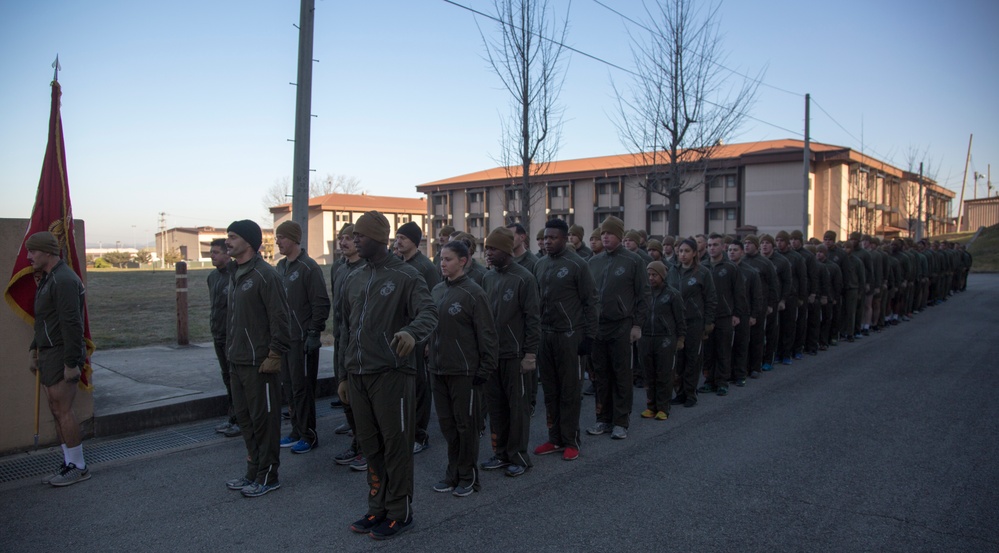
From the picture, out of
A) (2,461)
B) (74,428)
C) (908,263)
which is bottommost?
(2,461)

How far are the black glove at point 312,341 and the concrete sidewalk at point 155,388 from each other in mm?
2005

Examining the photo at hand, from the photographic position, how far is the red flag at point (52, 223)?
6184mm

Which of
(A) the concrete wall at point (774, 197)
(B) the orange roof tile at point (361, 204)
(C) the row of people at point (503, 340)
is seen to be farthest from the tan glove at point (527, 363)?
(B) the orange roof tile at point (361, 204)

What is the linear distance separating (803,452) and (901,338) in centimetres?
988

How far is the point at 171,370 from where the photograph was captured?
941cm

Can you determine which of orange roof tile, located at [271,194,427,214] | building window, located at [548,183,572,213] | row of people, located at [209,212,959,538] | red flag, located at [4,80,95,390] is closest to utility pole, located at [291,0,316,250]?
row of people, located at [209,212,959,538]

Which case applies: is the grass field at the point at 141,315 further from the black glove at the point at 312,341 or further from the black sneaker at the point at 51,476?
the black glove at the point at 312,341

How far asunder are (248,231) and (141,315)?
40.8 ft

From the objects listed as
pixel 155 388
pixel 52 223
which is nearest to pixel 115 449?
pixel 155 388

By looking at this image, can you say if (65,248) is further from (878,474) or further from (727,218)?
(727,218)

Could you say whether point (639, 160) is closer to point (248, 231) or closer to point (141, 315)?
point (141, 315)

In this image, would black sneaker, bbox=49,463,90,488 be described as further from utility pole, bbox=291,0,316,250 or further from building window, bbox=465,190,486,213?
building window, bbox=465,190,486,213

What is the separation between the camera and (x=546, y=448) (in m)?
6.41

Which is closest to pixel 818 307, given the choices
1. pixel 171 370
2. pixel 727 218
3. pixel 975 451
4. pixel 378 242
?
pixel 975 451
